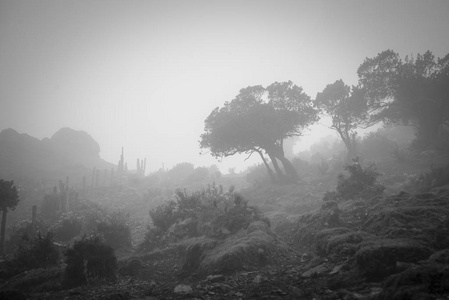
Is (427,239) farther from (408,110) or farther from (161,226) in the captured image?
(408,110)

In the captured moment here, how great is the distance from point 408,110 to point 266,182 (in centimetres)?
1831

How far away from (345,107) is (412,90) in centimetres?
674

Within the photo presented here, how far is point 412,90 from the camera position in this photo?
24.5 m

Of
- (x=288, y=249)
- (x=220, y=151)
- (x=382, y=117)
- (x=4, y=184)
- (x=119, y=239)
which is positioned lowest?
(x=119, y=239)

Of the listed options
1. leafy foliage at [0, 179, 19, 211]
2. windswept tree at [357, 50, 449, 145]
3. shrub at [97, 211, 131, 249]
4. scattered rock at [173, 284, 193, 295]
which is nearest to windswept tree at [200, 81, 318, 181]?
windswept tree at [357, 50, 449, 145]

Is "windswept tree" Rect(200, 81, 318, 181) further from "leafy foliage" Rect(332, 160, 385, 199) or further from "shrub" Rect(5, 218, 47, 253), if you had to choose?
"shrub" Rect(5, 218, 47, 253)

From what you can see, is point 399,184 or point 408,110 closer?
point 399,184

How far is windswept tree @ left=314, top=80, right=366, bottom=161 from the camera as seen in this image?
2755 centimetres

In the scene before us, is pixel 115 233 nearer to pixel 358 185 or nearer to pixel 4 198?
pixel 4 198

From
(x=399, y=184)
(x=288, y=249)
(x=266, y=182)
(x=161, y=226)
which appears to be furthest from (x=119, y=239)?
(x=399, y=184)

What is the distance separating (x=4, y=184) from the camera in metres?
16.8

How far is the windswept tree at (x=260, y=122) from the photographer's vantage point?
24.8 m

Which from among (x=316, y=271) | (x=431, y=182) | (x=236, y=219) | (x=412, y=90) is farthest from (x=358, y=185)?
(x=412, y=90)

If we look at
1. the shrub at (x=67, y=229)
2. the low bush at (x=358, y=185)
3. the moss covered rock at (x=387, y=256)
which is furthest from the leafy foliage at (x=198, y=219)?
the shrub at (x=67, y=229)
